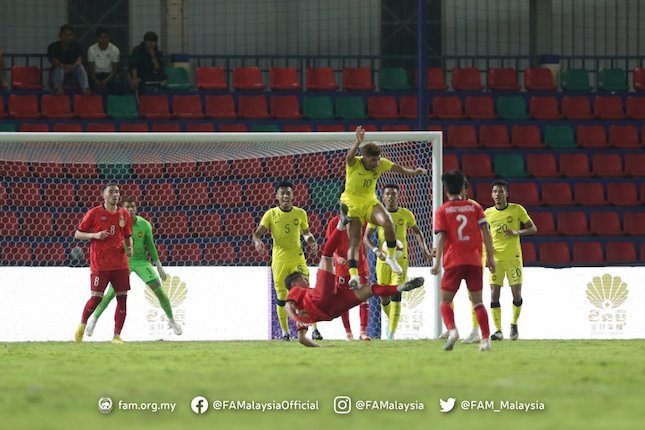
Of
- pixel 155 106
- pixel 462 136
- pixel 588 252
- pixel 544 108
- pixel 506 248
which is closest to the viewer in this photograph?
pixel 506 248

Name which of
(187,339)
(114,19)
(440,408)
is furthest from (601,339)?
(114,19)

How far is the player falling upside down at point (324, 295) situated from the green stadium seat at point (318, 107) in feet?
34.0

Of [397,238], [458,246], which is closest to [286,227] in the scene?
[397,238]

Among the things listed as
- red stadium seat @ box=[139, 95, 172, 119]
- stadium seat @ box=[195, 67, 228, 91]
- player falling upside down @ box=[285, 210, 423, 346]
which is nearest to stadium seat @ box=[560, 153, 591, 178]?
stadium seat @ box=[195, 67, 228, 91]

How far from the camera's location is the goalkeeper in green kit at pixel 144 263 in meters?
15.6

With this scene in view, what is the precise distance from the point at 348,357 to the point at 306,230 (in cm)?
428

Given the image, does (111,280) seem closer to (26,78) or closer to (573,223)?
(26,78)

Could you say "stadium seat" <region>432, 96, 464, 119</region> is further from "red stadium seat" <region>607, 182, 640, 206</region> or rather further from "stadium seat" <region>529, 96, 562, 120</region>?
"red stadium seat" <region>607, 182, 640, 206</region>

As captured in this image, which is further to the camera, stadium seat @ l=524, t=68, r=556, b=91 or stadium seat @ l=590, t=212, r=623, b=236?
stadium seat @ l=524, t=68, r=556, b=91

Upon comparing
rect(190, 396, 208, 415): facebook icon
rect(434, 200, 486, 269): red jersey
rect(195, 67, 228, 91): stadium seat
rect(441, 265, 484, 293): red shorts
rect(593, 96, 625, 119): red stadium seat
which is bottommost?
rect(190, 396, 208, 415): facebook icon

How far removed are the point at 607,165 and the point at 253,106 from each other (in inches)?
247

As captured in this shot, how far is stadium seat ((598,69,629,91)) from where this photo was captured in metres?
24.9

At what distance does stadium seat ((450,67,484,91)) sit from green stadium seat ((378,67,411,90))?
0.87 meters

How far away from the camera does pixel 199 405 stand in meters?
7.39
